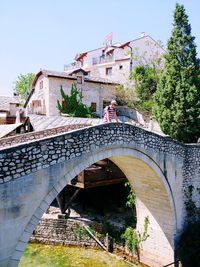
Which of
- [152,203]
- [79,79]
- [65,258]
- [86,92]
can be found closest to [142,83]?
[86,92]

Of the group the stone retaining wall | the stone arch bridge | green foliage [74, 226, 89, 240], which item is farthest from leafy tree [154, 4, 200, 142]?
the stone retaining wall

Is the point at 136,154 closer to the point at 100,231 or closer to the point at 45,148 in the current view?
the point at 45,148

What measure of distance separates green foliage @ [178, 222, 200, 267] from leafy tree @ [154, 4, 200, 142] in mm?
5149

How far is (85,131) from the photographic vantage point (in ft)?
28.2

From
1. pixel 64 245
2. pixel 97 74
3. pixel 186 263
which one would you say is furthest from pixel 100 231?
pixel 97 74

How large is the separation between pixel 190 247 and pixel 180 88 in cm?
814

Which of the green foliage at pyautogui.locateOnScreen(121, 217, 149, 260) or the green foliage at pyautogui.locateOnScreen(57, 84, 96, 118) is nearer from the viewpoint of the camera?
the green foliage at pyautogui.locateOnScreen(121, 217, 149, 260)

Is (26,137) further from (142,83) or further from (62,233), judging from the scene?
(142,83)

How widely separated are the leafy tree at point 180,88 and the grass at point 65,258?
710 cm

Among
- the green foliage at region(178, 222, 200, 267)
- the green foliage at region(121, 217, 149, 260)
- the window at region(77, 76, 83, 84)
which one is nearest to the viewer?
the green foliage at region(178, 222, 200, 267)

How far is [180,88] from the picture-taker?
16344 millimetres

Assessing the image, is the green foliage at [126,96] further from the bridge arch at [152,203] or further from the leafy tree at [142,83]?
the bridge arch at [152,203]

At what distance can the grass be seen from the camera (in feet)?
39.1

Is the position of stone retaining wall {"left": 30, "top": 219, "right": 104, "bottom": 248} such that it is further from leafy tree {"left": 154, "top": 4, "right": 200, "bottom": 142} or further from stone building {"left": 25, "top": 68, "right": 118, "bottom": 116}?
stone building {"left": 25, "top": 68, "right": 118, "bottom": 116}
